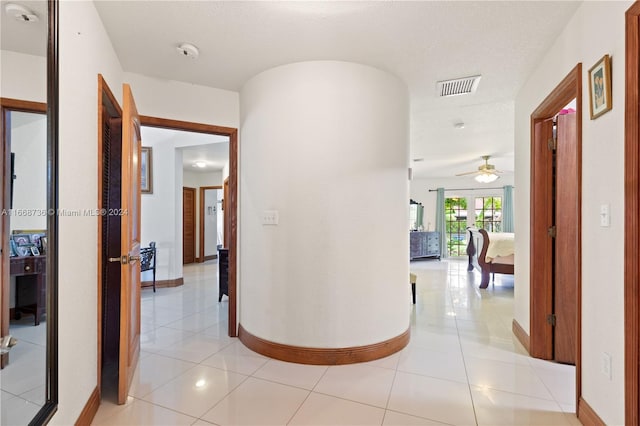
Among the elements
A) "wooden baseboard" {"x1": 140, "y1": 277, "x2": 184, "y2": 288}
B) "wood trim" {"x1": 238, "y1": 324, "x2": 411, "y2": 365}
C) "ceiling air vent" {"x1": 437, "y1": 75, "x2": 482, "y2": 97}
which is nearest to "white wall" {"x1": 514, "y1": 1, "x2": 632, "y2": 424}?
"ceiling air vent" {"x1": 437, "y1": 75, "x2": 482, "y2": 97}

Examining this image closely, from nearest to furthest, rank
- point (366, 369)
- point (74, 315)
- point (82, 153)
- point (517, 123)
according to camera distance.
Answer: point (74, 315), point (82, 153), point (366, 369), point (517, 123)

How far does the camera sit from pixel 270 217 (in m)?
2.68

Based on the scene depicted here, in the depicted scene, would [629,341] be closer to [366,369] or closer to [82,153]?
[366,369]

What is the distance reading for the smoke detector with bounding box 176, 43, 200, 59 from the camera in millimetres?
2287

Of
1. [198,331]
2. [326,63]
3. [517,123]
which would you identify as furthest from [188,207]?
[517,123]

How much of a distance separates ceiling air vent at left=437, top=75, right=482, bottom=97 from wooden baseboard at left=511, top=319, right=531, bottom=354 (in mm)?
2234

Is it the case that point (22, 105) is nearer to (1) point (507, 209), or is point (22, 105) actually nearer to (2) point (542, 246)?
(2) point (542, 246)

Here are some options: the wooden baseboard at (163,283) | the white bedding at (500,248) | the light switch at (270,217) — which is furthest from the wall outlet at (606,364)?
the wooden baseboard at (163,283)

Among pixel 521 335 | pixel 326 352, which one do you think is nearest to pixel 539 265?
pixel 521 335

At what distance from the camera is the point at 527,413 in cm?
185

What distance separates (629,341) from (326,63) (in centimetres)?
245

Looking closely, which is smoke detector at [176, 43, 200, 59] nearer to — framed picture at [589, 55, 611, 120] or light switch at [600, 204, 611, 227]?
framed picture at [589, 55, 611, 120]

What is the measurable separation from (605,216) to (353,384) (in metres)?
1.75

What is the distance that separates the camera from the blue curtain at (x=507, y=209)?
27.8 feet
